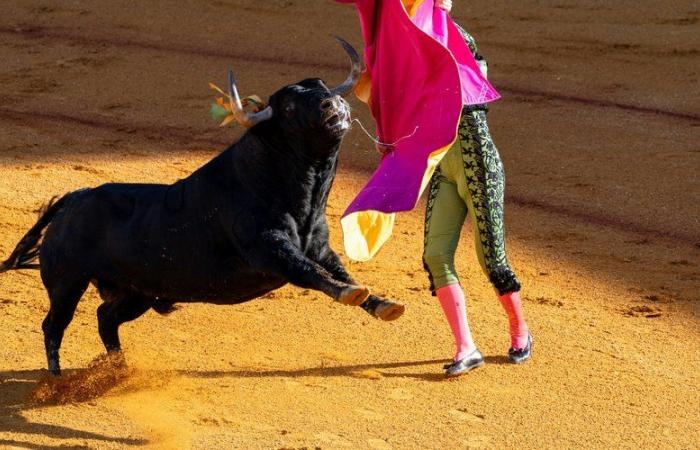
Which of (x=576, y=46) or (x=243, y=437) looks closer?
(x=243, y=437)

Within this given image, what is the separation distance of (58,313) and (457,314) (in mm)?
1646

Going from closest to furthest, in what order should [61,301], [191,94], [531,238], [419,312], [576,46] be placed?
[61,301], [419,312], [531,238], [191,94], [576,46]

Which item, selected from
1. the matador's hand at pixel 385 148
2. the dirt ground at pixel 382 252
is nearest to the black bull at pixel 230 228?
the matador's hand at pixel 385 148

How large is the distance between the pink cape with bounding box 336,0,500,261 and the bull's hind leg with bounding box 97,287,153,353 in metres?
1.06

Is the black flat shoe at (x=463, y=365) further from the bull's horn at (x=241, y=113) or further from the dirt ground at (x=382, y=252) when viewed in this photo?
the bull's horn at (x=241, y=113)

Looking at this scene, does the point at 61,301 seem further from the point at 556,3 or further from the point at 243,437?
the point at 556,3

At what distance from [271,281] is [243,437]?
0.59m

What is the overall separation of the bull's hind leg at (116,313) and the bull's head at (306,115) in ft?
3.64

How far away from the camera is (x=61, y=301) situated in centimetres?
536

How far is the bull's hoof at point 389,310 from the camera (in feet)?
15.3

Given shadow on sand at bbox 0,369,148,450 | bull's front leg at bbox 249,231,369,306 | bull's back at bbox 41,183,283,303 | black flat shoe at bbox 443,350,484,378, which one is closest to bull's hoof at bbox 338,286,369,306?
bull's front leg at bbox 249,231,369,306

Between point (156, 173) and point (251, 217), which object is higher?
point (251, 217)

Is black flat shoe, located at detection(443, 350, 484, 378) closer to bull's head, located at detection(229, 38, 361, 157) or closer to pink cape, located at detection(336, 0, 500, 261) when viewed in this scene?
pink cape, located at detection(336, 0, 500, 261)

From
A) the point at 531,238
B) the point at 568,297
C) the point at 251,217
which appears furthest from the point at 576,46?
the point at 251,217
